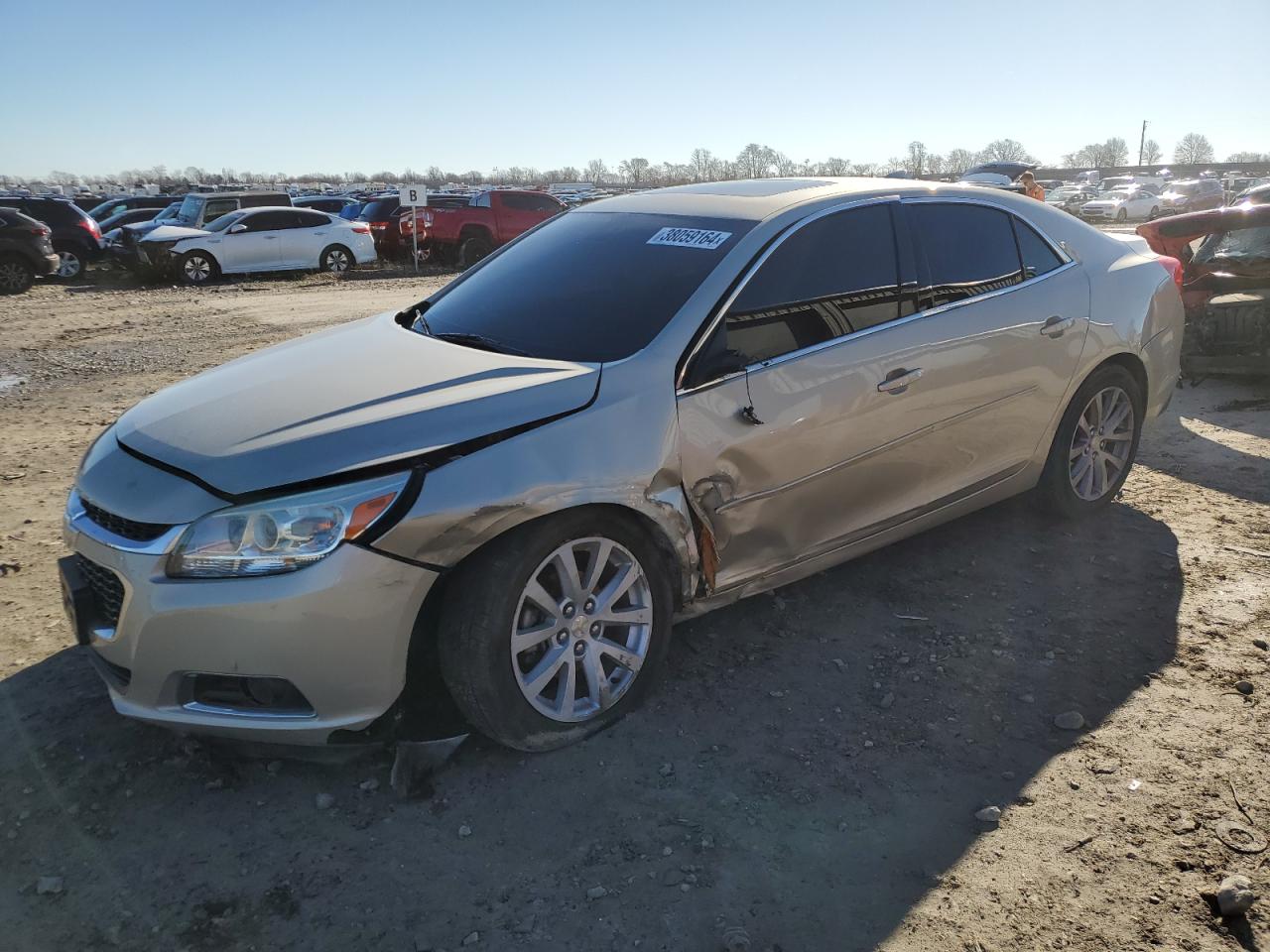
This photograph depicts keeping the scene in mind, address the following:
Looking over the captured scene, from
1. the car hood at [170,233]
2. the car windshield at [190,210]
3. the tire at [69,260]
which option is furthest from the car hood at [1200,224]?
the car windshield at [190,210]

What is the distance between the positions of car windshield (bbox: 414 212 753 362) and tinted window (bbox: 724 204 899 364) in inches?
7.9

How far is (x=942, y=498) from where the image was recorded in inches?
163

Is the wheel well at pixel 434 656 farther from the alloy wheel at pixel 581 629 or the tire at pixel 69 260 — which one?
the tire at pixel 69 260

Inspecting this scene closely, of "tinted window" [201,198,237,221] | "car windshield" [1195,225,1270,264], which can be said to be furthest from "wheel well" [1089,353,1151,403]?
"tinted window" [201,198,237,221]

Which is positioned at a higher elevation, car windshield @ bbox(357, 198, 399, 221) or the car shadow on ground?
car windshield @ bbox(357, 198, 399, 221)

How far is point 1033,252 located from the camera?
4488mm

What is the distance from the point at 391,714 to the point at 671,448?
1.19 m

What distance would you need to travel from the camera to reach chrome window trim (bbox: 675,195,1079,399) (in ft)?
10.8

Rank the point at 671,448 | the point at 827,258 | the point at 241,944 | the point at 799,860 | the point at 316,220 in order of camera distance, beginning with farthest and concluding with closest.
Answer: the point at 316,220, the point at 827,258, the point at 671,448, the point at 799,860, the point at 241,944

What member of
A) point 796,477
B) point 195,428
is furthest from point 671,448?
point 195,428

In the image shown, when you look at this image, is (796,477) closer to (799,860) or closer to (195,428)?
(799,860)

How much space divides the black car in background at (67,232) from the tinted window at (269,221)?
2960 millimetres

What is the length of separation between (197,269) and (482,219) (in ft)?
19.9

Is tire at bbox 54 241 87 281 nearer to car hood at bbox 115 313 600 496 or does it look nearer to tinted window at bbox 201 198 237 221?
tinted window at bbox 201 198 237 221
